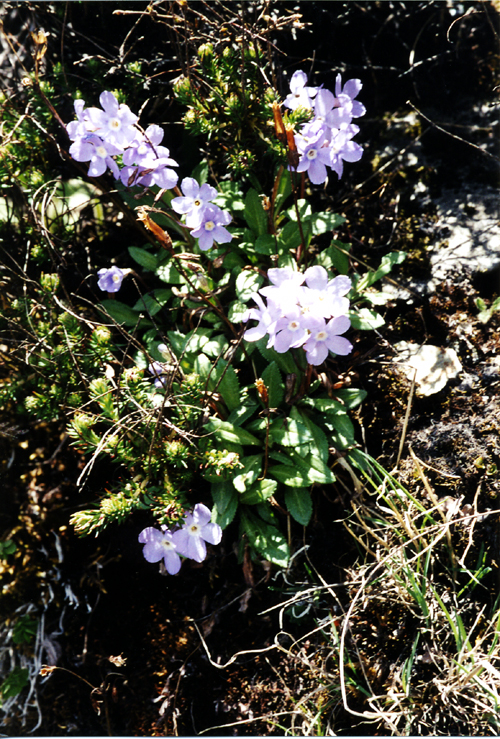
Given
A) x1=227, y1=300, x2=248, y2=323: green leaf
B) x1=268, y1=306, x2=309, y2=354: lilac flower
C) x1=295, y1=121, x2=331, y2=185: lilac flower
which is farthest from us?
x1=227, y1=300, x2=248, y2=323: green leaf

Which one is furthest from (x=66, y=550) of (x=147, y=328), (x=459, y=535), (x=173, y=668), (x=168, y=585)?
(x=459, y=535)

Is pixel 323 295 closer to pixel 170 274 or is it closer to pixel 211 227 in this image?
pixel 211 227

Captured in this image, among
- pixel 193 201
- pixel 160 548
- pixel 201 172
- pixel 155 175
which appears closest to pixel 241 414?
pixel 160 548

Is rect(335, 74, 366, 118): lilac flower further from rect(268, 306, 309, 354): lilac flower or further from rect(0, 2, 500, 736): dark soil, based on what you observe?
rect(268, 306, 309, 354): lilac flower

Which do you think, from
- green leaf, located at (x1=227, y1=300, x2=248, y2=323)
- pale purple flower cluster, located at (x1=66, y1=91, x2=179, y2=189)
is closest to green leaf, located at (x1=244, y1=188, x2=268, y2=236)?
green leaf, located at (x1=227, y1=300, x2=248, y2=323)

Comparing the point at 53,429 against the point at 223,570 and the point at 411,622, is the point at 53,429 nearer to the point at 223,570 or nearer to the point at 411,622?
the point at 223,570
